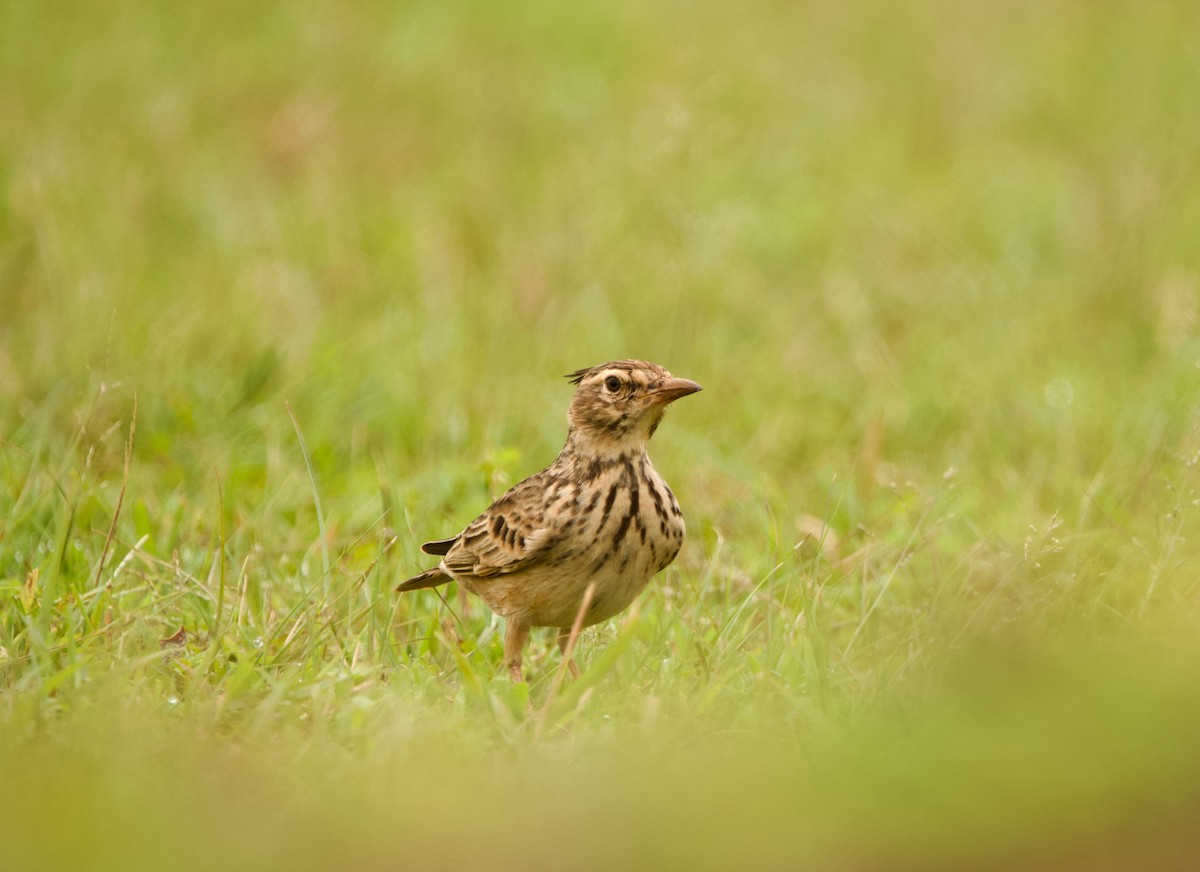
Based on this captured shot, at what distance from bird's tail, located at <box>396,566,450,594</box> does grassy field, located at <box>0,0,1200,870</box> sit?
0.11m

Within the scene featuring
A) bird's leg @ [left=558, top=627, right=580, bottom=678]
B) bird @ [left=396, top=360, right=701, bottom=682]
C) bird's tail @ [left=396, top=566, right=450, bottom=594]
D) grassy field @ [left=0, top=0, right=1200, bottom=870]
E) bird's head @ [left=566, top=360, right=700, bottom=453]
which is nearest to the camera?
grassy field @ [left=0, top=0, right=1200, bottom=870]

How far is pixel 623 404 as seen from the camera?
4727 millimetres

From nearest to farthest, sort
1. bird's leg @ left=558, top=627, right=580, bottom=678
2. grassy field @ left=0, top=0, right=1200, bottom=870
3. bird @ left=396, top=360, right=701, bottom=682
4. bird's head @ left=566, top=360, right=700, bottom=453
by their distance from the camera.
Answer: grassy field @ left=0, top=0, right=1200, bottom=870, bird @ left=396, top=360, right=701, bottom=682, bird's leg @ left=558, top=627, right=580, bottom=678, bird's head @ left=566, top=360, right=700, bottom=453

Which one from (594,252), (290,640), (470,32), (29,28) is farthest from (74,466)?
(470,32)

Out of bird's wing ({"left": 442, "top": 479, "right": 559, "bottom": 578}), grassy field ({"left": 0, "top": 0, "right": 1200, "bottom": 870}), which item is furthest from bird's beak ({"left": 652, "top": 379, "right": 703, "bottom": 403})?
grassy field ({"left": 0, "top": 0, "right": 1200, "bottom": 870})

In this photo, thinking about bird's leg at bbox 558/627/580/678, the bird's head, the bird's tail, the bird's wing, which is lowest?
bird's leg at bbox 558/627/580/678

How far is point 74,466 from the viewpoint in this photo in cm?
562

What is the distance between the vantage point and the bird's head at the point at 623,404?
4.72m

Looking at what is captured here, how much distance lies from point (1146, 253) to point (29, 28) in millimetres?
8208

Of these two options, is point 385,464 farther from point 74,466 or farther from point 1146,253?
point 1146,253

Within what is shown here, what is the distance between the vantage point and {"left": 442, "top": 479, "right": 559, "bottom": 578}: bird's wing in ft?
14.8

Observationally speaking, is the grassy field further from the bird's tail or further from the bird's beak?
the bird's beak

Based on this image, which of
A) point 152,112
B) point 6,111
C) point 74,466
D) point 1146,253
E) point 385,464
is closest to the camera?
point 74,466

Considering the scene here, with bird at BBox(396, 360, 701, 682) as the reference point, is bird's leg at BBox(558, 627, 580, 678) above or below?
below
